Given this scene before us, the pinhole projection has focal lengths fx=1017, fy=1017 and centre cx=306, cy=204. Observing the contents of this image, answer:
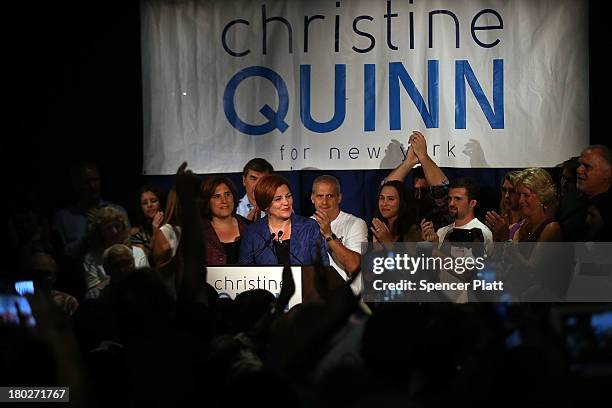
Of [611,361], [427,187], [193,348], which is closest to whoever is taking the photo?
[193,348]

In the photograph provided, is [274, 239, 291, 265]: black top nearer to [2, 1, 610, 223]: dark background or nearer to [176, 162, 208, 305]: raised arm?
[2, 1, 610, 223]: dark background

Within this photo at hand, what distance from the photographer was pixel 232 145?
6.74 m

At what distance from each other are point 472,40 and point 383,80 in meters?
0.62

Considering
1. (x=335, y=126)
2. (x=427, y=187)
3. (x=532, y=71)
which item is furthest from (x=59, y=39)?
(x=532, y=71)

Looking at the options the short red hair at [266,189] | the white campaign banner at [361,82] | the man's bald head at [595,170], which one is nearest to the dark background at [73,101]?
the white campaign banner at [361,82]

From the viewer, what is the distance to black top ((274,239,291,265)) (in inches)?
220

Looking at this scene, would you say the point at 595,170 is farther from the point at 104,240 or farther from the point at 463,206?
the point at 104,240

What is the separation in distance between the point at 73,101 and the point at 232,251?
6.02 feet

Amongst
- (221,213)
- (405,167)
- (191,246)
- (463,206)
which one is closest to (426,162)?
(405,167)

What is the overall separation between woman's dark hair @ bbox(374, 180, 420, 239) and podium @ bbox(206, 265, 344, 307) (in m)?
1.07

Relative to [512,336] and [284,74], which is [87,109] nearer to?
[284,74]

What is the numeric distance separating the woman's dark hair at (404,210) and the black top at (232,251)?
92cm

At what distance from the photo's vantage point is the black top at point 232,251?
19.7ft

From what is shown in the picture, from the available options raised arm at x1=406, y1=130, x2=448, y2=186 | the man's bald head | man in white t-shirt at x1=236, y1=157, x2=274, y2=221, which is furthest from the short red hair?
the man's bald head
